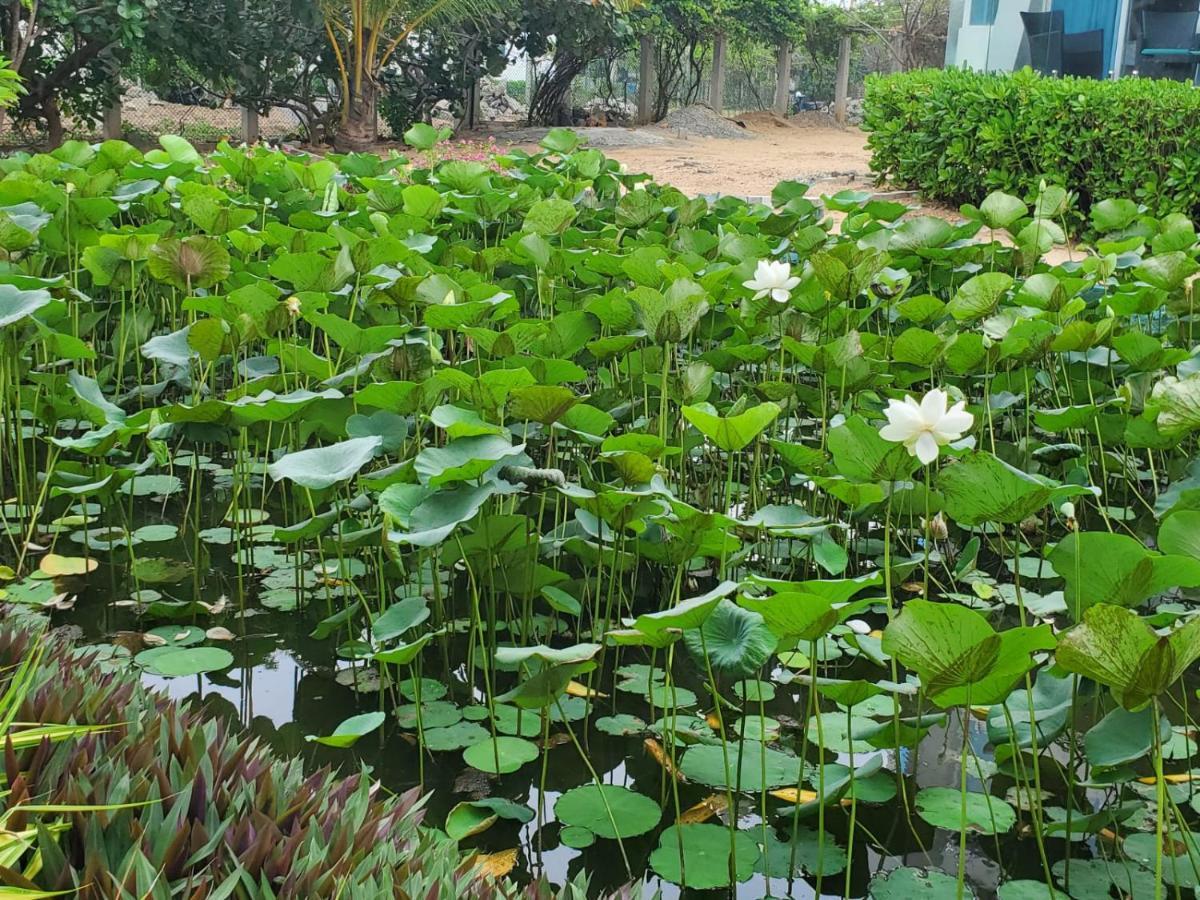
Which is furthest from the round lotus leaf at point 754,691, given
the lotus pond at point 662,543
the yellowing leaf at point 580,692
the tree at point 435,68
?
the tree at point 435,68

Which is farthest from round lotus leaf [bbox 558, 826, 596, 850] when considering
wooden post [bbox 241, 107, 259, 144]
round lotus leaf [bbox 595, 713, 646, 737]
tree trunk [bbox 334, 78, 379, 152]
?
wooden post [bbox 241, 107, 259, 144]

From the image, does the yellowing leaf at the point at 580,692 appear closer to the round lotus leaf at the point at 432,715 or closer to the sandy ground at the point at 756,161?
the round lotus leaf at the point at 432,715

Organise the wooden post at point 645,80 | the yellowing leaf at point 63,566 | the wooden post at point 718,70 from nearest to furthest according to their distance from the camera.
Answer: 1. the yellowing leaf at point 63,566
2. the wooden post at point 645,80
3. the wooden post at point 718,70

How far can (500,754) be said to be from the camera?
2.05 meters

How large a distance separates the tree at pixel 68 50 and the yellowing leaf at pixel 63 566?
9286 mm

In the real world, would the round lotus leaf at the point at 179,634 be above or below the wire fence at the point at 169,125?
below

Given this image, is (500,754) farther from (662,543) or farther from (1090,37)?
(1090,37)

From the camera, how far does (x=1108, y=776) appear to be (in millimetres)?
1718

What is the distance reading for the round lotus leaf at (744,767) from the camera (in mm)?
1993

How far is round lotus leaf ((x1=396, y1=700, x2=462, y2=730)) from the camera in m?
2.19

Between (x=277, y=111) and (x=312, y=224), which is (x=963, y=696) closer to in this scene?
(x=312, y=224)

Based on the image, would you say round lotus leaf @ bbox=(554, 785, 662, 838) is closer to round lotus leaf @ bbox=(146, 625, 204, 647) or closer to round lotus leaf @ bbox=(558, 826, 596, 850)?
round lotus leaf @ bbox=(558, 826, 596, 850)

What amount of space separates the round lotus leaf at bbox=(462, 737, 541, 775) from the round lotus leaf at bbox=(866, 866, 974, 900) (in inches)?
24.2

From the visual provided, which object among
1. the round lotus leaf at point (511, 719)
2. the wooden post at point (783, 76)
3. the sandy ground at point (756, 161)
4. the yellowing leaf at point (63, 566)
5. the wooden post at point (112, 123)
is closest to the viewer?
the round lotus leaf at point (511, 719)
